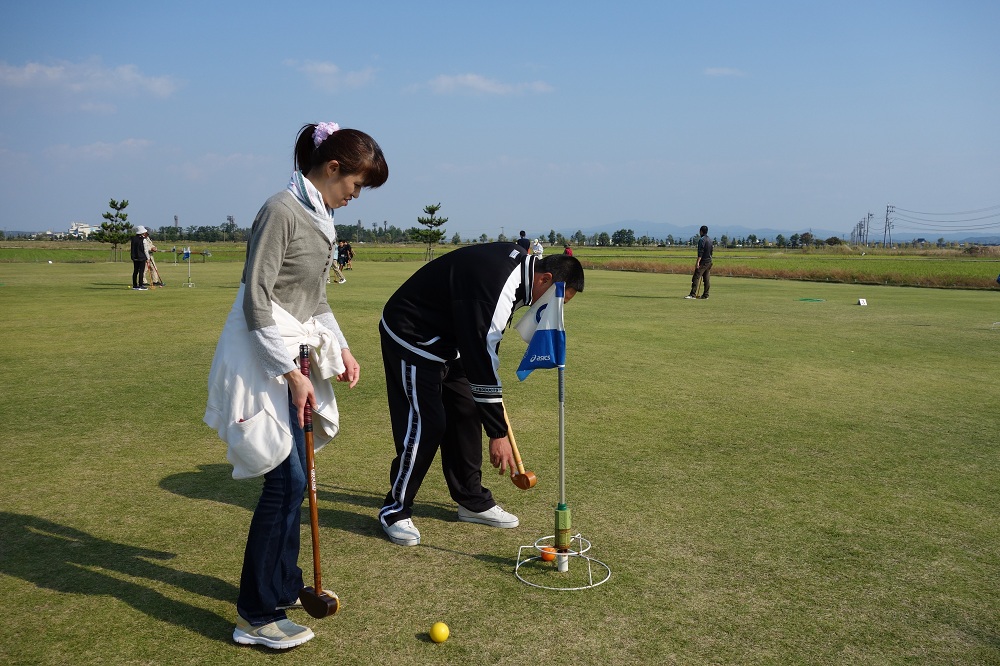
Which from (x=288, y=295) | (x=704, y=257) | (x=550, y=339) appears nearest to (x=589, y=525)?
(x=550, y=339)

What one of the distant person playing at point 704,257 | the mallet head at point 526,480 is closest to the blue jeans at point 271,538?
the mallet head at point 526,480

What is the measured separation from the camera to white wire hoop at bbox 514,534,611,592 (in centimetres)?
399

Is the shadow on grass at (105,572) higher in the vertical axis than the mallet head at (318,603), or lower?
lower

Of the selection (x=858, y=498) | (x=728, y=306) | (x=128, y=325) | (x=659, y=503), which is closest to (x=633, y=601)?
(x=659, y=503)

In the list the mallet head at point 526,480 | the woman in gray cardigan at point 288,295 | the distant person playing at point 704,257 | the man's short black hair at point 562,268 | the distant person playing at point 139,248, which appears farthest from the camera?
the distant person playing at point 139,248

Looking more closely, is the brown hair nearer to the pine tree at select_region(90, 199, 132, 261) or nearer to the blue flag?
the blue flag

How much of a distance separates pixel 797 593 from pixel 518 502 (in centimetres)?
202

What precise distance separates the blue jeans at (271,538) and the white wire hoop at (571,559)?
1290mm

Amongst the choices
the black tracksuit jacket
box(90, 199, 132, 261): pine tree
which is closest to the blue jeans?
the black tracksuit jacket

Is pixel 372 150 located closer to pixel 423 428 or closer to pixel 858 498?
pixel 423 428

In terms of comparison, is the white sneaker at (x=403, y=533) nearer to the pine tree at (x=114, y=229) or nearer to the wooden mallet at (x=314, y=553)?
the wooden mallet at (x=314, y=553)

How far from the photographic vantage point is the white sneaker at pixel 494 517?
4.86 meters

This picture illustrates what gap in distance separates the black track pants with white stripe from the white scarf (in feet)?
4.27

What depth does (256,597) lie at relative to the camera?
339 centimetres
